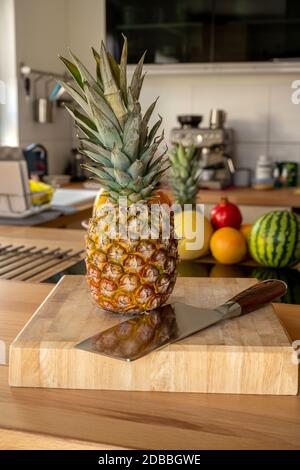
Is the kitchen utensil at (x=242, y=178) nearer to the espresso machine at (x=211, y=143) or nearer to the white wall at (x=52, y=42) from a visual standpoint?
the espresso machine at (x=211, y=143)

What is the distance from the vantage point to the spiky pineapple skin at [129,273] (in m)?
0.77

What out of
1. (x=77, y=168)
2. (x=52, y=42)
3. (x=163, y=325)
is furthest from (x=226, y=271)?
(x=52, y=42)

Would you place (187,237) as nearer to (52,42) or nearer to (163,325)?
(163,325)

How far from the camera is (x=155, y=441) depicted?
563mm

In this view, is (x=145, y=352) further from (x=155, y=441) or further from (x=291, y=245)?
(x=291, y=245)

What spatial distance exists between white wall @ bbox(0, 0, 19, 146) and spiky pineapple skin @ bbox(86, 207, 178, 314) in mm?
2534

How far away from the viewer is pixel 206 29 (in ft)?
10.4

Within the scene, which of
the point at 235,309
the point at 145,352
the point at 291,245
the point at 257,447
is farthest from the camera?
the point at 291,245

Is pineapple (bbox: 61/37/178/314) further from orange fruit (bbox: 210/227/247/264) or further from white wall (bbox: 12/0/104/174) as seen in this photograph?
white wall (bbox: 12/0/104/174)

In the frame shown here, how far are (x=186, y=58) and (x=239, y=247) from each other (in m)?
2.18

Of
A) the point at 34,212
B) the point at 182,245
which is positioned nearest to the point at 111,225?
the point at 182,245

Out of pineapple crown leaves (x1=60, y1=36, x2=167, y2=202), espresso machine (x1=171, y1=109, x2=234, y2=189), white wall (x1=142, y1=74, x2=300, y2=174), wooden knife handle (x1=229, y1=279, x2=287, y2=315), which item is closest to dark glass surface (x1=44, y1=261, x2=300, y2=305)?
wooden knife handle (x1=229, y1=279, x2=287, y2=315)

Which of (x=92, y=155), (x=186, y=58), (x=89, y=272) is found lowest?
(x=89, y=272)

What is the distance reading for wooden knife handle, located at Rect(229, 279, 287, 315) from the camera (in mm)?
793
